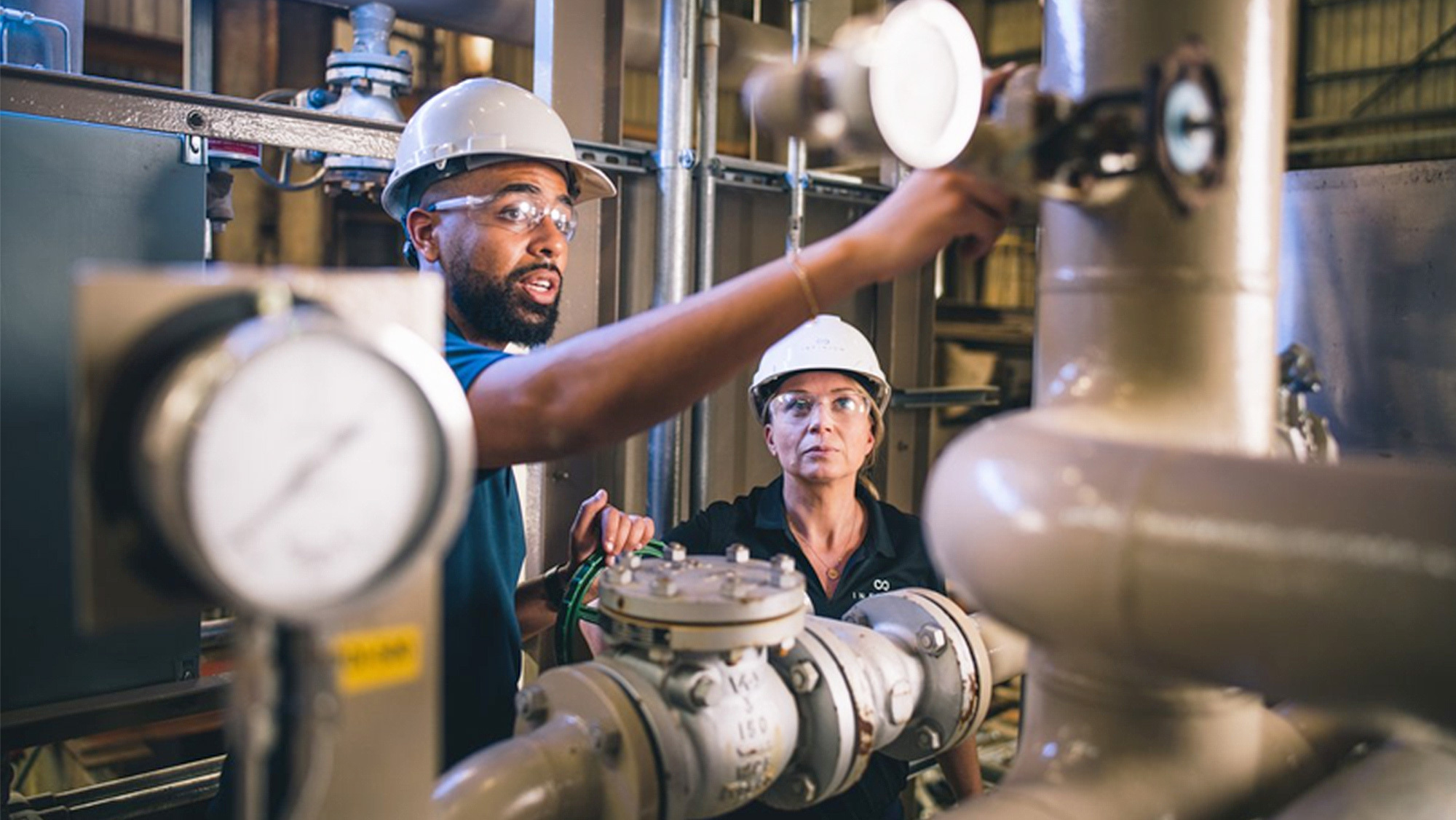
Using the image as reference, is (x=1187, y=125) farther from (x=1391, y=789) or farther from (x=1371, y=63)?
(x=1371, y=63)

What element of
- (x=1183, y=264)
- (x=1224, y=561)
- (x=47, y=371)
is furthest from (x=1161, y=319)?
(x=47, y=371)

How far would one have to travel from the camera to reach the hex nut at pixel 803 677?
132 centimetres

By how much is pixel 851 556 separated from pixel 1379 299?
4.05 feet

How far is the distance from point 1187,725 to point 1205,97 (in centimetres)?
57

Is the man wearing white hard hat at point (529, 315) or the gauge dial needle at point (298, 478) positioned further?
the man wearing white hard hat at point (529, 315)

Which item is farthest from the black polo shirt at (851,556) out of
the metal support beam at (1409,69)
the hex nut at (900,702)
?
the metal support beam at (1409,69)

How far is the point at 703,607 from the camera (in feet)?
3.98

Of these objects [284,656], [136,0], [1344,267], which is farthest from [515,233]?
[136,0]

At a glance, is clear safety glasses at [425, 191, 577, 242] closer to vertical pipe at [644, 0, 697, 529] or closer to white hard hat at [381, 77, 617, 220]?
white hard hat at [381, 77, 617, 220]

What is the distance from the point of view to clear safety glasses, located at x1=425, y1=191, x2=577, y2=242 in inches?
70.1

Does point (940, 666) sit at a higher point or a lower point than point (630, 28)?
lower

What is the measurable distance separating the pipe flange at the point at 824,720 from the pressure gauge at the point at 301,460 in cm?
71

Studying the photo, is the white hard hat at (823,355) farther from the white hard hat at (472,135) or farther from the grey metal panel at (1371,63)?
the grey metal panel at (1371,63)

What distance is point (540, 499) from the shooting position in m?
2.60
